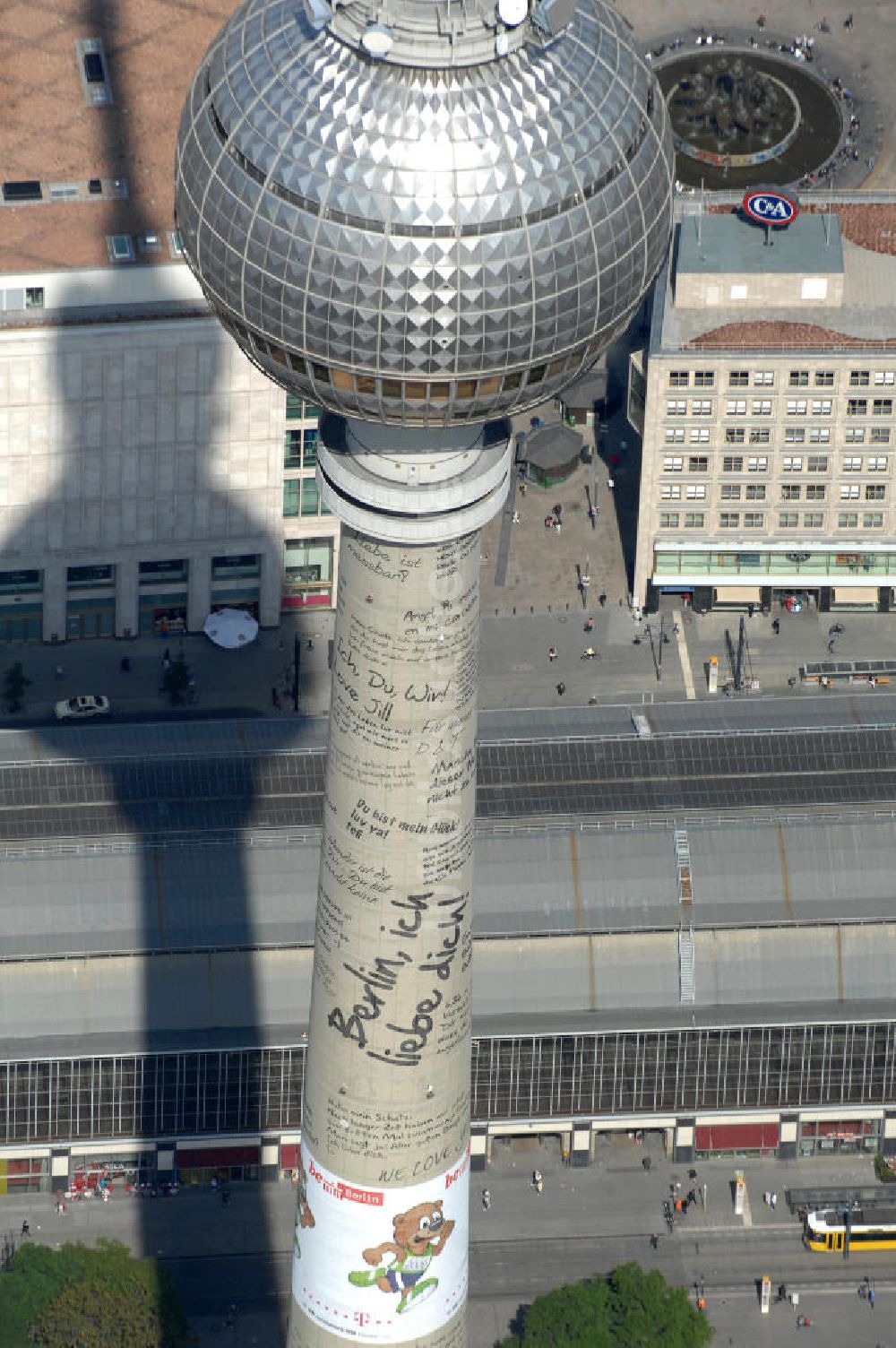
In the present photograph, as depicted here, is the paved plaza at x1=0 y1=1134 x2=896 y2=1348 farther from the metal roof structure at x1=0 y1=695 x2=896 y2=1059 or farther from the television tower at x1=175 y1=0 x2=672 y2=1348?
the television tower at x1=175 y1=0 x2=672 y2=1348

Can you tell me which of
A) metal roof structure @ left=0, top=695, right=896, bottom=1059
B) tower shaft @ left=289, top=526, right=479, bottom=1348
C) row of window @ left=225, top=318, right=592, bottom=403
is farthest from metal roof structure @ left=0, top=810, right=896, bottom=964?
row of window @ left=225, top=318, right=592, bottom=403

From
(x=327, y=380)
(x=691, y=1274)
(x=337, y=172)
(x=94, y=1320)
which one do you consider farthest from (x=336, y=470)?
(x=691, y=1274)

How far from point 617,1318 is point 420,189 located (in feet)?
344

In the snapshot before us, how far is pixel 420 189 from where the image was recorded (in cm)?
9531

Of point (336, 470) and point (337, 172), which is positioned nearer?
point (337, 172)

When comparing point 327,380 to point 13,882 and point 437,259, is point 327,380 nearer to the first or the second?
point 437,259

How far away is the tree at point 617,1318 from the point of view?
602 ft

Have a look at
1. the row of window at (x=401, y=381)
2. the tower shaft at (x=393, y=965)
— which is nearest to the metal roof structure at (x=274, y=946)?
the tower shaft at (x=393, y=965)

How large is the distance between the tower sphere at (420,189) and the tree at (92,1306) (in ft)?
303

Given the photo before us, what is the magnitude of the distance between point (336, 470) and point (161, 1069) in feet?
314

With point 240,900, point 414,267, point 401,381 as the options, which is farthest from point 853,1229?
point 414,267

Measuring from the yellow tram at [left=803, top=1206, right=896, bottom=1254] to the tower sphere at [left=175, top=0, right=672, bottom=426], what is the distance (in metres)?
108

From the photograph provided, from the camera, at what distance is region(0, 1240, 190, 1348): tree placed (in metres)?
181

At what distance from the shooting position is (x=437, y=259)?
315ft
